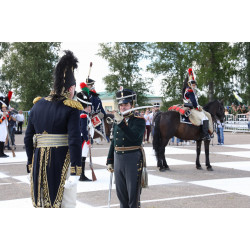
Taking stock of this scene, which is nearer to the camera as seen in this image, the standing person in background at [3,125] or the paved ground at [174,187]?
the paved ground at [174,187]

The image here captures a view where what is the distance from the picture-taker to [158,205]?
584cm

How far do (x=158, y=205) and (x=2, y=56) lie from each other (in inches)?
1190

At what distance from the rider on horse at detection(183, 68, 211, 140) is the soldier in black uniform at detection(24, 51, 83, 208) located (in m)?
6.54

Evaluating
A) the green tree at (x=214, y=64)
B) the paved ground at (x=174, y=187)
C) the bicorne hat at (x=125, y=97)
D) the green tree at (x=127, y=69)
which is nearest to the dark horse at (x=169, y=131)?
the paved ground at (x=174, y=187)

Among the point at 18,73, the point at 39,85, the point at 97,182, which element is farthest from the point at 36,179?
the point at 18,73

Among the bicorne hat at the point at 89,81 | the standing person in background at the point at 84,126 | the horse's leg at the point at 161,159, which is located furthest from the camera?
the horse's leg at the point at 161,159

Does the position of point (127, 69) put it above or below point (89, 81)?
above

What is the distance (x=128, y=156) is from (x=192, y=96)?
5864 millimetres

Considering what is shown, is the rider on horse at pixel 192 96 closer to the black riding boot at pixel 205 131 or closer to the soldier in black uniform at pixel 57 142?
the black riding boot at pixel 205 131

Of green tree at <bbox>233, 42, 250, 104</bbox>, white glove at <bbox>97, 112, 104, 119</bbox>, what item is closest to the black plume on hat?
white glove at <bbox>97, 112, 104, 119</bbox>

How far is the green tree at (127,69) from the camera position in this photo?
40500 millimetres

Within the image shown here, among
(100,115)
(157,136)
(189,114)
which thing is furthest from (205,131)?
(100,115)

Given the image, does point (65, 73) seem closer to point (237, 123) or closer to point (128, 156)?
point (128, 156)

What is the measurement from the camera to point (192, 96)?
978 centimetres
